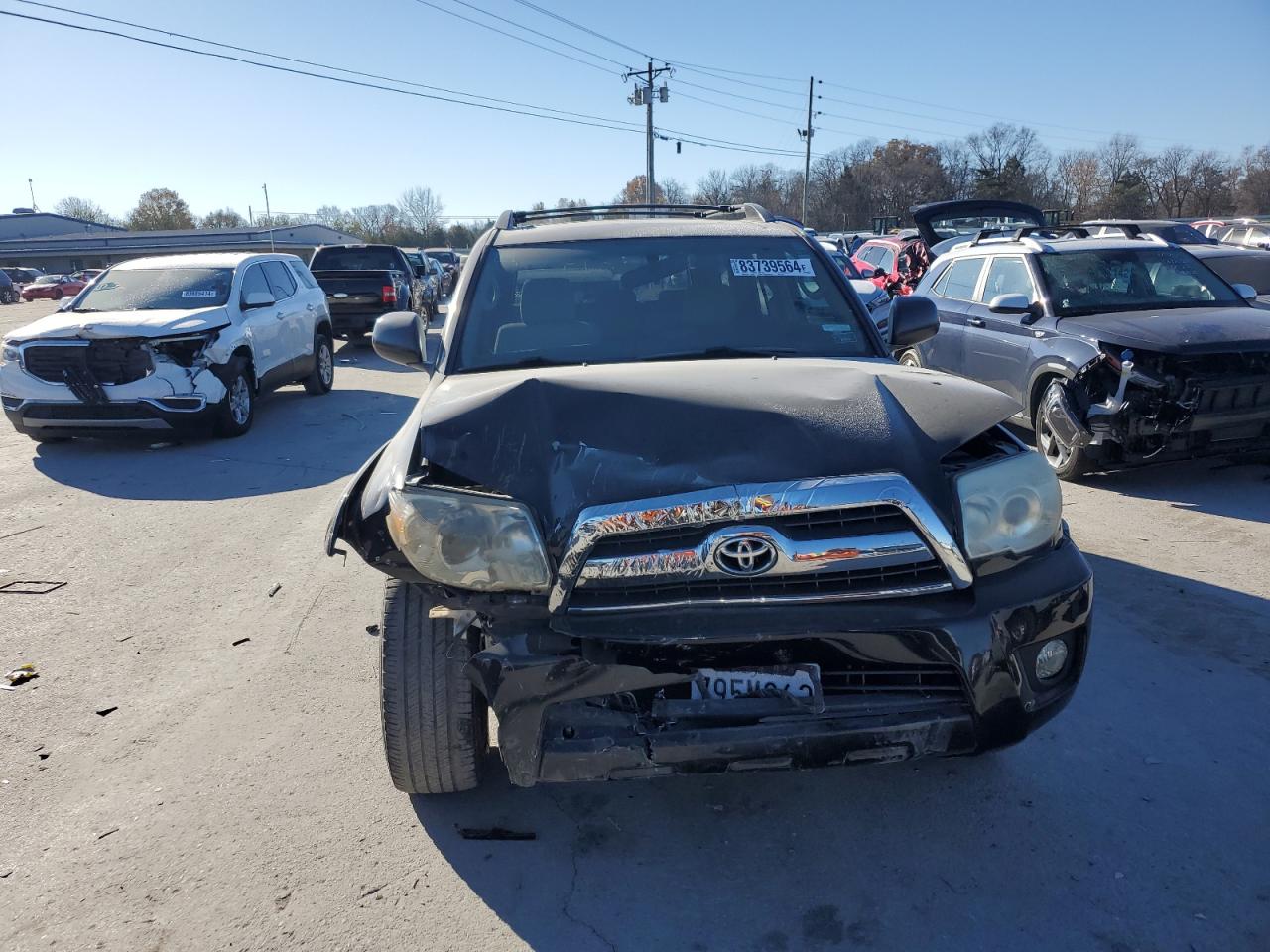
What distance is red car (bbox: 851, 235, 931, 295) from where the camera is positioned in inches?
523

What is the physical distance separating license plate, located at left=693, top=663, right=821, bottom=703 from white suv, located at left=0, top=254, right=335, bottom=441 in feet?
24.9

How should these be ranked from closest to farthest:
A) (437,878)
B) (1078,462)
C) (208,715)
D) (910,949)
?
(910,949) < (437,878) < (208,715) < (1078,462)

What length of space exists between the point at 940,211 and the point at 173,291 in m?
9.09

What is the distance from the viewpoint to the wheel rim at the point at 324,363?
1173cm

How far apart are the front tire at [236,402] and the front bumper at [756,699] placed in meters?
7.55

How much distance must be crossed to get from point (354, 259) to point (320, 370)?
7345 millimetres

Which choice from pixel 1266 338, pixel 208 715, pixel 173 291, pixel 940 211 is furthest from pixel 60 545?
pixel 940 211

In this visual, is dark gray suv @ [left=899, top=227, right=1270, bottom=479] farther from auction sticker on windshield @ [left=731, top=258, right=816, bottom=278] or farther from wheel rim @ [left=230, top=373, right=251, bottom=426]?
wheel rim @ [left=230, top=373, right=251, bottom=426]

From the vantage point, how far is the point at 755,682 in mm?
2322

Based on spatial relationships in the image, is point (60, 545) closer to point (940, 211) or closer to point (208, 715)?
point (208, 715)

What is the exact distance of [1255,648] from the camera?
3846mm

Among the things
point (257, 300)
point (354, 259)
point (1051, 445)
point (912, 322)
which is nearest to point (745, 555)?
point (912, 322)

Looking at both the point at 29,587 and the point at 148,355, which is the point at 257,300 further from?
the point at 29,587

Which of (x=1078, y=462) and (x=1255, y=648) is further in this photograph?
(x=1078, y=462)
